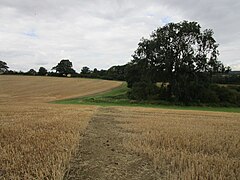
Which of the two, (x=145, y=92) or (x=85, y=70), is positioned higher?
(x=85, y=70)

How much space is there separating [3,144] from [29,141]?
83cm

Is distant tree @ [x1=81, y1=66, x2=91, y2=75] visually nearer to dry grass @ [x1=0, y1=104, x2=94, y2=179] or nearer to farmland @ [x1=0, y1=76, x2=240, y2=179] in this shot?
dry grass @ [x1=0, y1=104, x2=94, y2=179]

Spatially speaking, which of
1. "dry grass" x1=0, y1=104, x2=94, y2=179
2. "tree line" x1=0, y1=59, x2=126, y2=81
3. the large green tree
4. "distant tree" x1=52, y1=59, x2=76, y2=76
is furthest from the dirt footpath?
"distant tree" x1=52, y1=59, x2=76, y2=76

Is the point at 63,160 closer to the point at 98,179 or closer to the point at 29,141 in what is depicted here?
the point at 98,179

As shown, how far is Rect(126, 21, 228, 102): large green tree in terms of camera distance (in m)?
49.0

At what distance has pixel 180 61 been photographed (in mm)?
49062

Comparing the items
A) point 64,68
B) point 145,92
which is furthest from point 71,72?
point 145,92

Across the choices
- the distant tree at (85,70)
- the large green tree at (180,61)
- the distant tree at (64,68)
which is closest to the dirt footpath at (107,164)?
the large green tree at (180,61)

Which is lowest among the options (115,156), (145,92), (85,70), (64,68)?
(145,92)

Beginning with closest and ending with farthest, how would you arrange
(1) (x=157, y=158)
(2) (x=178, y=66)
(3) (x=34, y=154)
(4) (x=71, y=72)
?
1. (1) (x=157, y=158)
2. (3) (x=34, y=154)
3. (2) (x=178, y=66)
4. (4) (x=71, y=72)

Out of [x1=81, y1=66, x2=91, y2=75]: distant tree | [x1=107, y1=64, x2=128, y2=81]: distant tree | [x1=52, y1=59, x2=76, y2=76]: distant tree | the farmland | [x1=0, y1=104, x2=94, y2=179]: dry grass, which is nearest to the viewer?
[x1=0, y1=104, x2=94, y2=179]: dry grass

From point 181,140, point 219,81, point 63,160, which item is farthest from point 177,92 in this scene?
point 63,160

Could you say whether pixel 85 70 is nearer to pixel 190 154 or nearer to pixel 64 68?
pixel 64 68

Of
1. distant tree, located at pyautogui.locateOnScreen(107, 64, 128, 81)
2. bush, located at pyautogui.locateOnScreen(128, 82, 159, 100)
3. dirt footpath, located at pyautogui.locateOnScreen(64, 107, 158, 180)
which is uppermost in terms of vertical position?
distant tree, located at pyautogui.locateOnScreen(107, 64, 128, 81)
